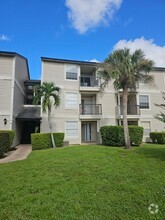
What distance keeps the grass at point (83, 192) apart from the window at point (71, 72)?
1559 centimetres

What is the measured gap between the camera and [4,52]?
18.3m

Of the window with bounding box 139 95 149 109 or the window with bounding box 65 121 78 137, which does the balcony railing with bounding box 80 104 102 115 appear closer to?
the window with bounding box 65 121 78 137

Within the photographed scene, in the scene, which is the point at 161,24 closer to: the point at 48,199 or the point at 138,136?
the point at 138,136

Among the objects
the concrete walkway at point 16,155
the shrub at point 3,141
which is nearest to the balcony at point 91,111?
the concrete walkway at point 16,155

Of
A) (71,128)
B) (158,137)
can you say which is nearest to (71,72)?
(71,128)

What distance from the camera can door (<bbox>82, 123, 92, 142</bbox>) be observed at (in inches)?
901

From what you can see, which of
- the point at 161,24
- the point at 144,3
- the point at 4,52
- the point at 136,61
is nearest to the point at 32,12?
the point at 4,52

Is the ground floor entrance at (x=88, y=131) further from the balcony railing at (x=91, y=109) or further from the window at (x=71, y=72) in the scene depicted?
the window at (x=71, y=72)

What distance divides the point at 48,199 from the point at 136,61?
1312 centimetres

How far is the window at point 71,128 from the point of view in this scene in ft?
68.4

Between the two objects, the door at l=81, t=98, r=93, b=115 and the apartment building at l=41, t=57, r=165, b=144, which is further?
the door at l=81, t=98, r=93, b=115

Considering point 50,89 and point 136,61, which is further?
point 50,89

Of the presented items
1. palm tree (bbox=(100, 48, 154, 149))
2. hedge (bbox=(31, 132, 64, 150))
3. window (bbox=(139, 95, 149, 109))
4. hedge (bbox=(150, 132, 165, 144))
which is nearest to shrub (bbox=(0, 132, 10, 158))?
hedge (bbox=(31, 132, 64, 150))

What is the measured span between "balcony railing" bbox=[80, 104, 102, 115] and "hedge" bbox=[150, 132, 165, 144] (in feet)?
23.9
